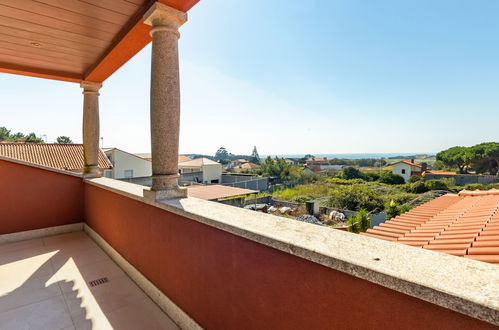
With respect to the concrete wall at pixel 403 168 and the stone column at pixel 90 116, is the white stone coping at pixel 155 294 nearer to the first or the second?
the stone column at pixel 90 116

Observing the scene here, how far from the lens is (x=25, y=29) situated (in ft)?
8.63

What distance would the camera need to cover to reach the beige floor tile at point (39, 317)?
6.77ft

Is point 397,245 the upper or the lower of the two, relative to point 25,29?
lower

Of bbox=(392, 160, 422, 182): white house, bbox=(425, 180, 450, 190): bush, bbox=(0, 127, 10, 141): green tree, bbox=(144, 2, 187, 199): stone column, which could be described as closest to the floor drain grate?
bbox=(144, 2, 187, 199): stone column

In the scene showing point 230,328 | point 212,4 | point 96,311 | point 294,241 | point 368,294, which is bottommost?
point 96,311

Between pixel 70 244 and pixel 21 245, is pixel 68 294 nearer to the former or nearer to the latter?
pixel 70 244

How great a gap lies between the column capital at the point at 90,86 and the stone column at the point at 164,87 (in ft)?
9.16

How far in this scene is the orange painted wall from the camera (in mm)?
3963

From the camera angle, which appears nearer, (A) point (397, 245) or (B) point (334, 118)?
(A) point (397, 245)

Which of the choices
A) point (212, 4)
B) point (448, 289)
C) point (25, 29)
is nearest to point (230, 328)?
point (448, 289)

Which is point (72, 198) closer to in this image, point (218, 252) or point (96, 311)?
point (96, 311)

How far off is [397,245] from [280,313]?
2.24 feet

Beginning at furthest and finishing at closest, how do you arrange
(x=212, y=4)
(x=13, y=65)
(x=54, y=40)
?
(x=13, y=65) < (x=54, y=40) < (x=212, y=4)

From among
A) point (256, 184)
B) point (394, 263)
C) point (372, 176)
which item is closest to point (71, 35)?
point (394, 263)
